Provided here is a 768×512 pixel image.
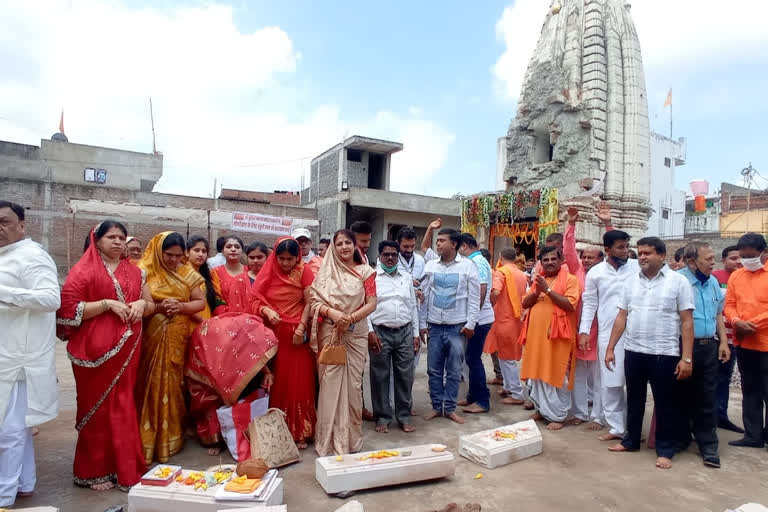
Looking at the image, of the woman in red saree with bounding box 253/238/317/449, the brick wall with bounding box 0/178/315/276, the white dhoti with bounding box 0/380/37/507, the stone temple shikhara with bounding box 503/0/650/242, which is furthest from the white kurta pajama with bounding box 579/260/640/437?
the brick wall with bounding box 0/178/315/276

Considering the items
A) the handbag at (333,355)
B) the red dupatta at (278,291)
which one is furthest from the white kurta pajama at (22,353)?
the handbag at (333,355)

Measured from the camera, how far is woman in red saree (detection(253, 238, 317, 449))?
370cm

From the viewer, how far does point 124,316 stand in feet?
9.79

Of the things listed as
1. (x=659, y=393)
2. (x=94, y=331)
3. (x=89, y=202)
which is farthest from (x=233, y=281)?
(x=89, y=202)

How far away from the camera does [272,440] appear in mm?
3334

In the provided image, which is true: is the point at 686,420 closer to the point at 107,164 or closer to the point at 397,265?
the point at 397,265

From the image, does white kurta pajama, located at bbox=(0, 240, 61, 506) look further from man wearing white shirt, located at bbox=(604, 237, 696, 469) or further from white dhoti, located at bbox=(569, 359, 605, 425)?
white dhoti, located at bbox=(569, 359, 605, 425)

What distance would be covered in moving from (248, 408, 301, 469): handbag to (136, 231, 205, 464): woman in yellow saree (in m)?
0.63

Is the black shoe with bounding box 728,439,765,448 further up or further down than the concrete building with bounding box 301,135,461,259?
further down

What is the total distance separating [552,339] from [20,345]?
13.3 ft

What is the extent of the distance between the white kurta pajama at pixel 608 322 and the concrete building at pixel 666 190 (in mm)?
26629

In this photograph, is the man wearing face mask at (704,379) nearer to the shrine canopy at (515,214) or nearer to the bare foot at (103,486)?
the bare foot at (103,486)

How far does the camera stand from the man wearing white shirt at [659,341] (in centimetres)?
359

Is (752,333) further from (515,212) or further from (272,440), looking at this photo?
(515,212)
